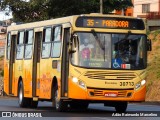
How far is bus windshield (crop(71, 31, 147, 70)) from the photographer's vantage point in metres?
24.4

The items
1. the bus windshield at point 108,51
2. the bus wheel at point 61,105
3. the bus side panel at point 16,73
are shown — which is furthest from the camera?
the bus side panel at point 16,73

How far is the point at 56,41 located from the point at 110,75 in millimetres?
2650

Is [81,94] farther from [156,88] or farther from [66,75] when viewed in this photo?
[156,88]

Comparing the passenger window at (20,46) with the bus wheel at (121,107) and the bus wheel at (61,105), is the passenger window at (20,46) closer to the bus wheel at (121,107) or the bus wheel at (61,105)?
the bus wheel at (61,105)

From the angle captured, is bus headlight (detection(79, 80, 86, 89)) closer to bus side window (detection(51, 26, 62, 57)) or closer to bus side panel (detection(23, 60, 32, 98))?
bus side window (detection(51, 26, 62, 57))

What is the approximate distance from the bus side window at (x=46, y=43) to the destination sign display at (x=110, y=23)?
2.46 m

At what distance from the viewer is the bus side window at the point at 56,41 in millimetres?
25766

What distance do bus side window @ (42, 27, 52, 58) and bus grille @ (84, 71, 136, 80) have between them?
2.99 m

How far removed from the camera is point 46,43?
2719 cm

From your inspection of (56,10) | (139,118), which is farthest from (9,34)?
(56,10)

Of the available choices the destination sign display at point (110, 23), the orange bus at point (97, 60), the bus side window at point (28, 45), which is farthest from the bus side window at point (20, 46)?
the destination sign display at point (110, 23)

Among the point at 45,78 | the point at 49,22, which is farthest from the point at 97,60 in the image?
the point at 49,22

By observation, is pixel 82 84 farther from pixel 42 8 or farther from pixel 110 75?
pixel 42 8

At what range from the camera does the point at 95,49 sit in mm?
24500
